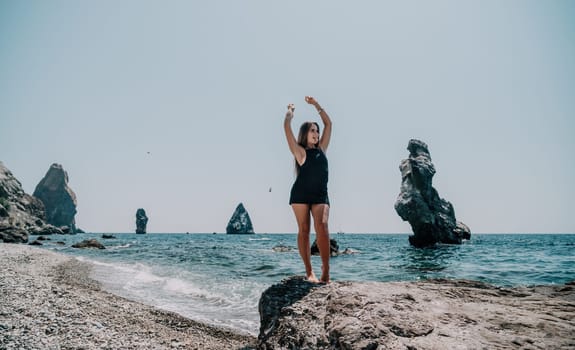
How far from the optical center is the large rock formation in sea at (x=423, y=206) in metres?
43.5

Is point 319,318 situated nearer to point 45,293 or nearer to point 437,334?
point 437,334

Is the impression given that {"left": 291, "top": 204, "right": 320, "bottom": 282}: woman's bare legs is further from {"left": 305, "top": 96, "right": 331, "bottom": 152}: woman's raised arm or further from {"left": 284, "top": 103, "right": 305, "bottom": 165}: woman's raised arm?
Answer: {"left": 305, "top": 96, "right": 331, "bottom": 152}: woman's raised arm

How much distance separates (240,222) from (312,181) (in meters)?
155

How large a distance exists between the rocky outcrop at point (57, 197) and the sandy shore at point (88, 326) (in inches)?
6237

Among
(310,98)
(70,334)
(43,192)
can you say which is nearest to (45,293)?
(70,334)

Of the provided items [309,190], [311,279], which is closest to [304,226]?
[309,190]

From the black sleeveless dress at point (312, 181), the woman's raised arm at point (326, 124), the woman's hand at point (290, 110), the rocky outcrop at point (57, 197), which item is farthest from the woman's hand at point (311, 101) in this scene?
the rocky outcrop at point (57, 197)

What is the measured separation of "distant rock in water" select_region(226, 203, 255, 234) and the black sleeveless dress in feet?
508

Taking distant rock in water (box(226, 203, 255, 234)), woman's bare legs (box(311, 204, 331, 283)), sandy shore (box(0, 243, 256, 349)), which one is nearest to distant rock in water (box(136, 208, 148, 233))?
distant rock in water (box(226, 203, 255, 234))

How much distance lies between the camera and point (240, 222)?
516 ft

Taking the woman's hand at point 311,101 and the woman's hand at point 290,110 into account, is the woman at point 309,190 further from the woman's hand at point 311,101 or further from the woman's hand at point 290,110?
the woman's hand at point 311,101

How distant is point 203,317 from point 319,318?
19.5 feet

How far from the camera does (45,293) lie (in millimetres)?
7723

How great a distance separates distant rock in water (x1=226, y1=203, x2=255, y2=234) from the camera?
157m
